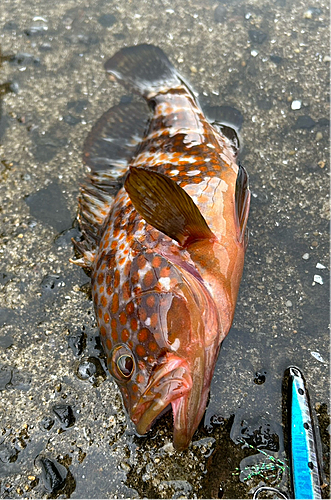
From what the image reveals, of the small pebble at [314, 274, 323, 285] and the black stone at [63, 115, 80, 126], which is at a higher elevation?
the black stone at [63, 115, 80, 126]

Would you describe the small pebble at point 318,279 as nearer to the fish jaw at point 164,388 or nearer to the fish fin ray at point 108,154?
the fish jaw at point 164,388

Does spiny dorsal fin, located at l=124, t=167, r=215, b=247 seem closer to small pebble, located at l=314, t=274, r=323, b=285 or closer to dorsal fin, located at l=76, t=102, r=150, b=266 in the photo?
dorsal fin, located at l=76, t=102, r=150, b=266

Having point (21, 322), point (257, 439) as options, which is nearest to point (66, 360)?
point (21, 322)

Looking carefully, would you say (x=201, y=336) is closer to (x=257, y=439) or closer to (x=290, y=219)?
(x=257, y=439)

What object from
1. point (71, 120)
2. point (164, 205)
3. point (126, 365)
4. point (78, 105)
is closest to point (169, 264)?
point (164, 205)

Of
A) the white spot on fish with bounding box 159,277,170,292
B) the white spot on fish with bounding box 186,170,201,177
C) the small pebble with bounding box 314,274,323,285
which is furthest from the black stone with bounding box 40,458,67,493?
the small pebble with bounding box 314,274,323,285

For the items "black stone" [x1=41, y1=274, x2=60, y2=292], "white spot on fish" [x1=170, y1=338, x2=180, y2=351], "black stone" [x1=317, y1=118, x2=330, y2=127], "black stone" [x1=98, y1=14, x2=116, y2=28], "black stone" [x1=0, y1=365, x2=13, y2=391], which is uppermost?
"black stone" [x1=98, y1=14, x2=116, y2=28]

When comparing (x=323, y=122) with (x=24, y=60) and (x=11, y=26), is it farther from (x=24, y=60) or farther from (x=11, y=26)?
(x=11, y=26)
